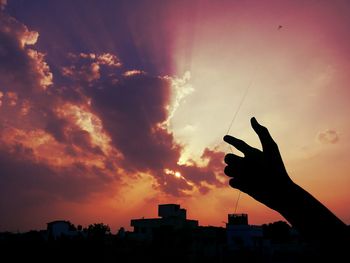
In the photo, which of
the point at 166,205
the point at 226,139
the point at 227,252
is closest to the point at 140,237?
the point at 166,205

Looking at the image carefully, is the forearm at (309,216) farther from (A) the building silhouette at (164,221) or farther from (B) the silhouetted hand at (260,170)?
(A) the building silhouette at (164,221)

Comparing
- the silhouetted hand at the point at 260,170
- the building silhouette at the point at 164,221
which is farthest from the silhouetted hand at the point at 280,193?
the building silhouette at the point at 164,221

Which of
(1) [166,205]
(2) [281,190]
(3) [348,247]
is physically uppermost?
(1) [166,205]

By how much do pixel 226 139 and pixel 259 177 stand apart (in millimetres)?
388

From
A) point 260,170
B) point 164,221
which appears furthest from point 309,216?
point 164,221

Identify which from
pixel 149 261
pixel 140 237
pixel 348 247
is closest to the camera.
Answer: pixel 348 247

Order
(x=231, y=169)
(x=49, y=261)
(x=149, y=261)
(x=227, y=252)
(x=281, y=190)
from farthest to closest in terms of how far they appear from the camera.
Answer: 1. (x=227, y=252)
2. (x=149, y=261)
3. (x=49, y=261)
4. (x=231, y=169)
5. (x=281, y=190)

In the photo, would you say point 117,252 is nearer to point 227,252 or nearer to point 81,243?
point 81,243

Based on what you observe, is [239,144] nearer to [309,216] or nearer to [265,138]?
[265,138]

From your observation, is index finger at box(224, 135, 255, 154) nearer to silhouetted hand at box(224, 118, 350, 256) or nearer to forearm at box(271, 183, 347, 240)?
silhouetted hand at box(224, 118, 350, 256)

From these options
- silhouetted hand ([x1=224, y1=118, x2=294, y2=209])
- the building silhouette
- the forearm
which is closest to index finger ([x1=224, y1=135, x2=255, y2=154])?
silhouetted hand ([x1=224, y1=118, x2=294, y2=209])

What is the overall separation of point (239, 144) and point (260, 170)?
0.25m

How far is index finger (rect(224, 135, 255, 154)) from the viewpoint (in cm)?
248

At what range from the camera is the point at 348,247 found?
201 centimetres
